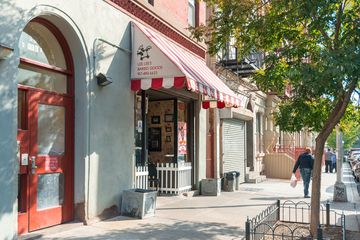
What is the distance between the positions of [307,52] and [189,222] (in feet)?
13.5

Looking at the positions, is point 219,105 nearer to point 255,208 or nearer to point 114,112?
point 255,208

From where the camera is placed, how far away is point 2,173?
6094 mm

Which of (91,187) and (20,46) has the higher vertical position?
(20,46)

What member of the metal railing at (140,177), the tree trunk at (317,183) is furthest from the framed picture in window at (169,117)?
the tree trunk at (317,183)

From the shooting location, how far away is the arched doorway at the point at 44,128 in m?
6.98

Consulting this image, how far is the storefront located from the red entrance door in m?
2.21

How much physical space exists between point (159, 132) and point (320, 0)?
7.33 metres

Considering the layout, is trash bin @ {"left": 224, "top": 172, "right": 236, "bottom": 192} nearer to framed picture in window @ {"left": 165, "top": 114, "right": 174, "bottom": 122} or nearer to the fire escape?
framed picture in window @ {"left": 165, "top": 114, "right": 174, "bottom": 122}

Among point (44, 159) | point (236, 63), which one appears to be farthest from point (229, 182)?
point (44, 159)

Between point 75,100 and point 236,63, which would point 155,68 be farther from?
point 236,63

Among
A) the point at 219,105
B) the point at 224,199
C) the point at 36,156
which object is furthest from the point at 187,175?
the point at 36,156

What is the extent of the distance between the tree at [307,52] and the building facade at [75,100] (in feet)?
5.48

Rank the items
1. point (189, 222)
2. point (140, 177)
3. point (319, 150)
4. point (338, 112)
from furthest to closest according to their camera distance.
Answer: point (140, 177), point (189, 222), point (319, 150), point (338, 112)

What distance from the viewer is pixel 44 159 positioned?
7383 mm
